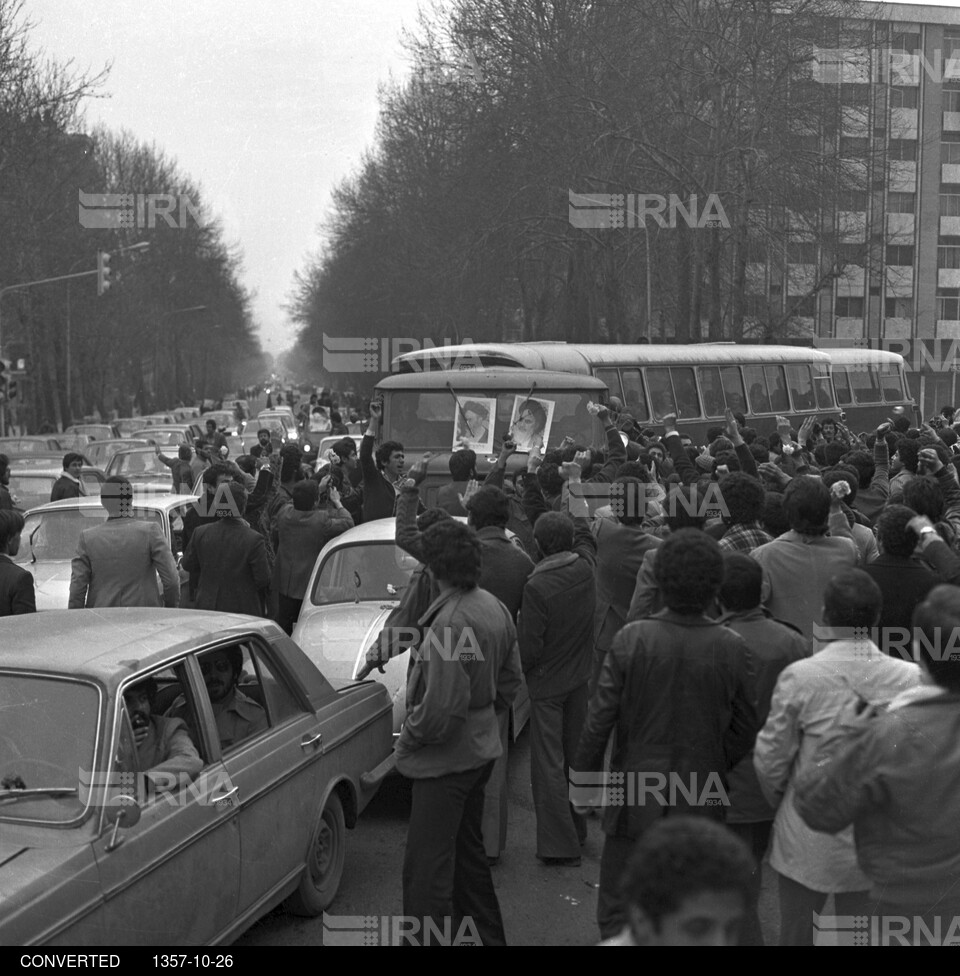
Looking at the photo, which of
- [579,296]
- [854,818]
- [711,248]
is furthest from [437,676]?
[579,296]

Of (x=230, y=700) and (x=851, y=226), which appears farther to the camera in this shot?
(x=851, y=226)

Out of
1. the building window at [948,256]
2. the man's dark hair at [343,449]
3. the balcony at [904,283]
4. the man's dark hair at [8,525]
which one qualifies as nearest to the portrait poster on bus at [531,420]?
the man's dark hair at [343,449]

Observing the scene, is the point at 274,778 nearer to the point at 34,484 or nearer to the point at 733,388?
the point at 34,484

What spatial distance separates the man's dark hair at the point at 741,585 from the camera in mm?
5004

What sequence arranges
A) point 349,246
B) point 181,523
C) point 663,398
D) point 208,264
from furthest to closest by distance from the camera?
point 208,264 → point 349,246 → point 663,398 → point 181,523

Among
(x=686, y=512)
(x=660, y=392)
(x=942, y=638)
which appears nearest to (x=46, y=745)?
(x=942, y=638)

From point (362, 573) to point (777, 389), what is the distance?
1668 centimetres

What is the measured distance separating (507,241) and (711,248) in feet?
20.7

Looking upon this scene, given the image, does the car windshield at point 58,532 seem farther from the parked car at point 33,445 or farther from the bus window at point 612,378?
the parked car at point 33,445

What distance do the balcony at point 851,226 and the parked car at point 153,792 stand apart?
32.8 m

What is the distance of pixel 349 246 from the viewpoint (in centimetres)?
7606

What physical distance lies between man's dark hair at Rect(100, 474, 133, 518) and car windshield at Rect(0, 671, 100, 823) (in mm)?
3712

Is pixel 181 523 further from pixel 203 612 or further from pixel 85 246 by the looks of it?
pixel 85 246

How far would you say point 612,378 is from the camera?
816 inches
